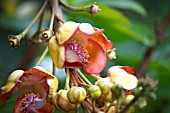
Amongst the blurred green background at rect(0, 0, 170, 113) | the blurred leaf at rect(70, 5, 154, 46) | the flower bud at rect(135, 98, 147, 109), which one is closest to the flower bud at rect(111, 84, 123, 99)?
the flower bud at rect(135, 98, 147, 109)

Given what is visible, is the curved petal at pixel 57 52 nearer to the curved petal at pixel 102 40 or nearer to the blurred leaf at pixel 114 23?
the curved petal at pixel 102 40

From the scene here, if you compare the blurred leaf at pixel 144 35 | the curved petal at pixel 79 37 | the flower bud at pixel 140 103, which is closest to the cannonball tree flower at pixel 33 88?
the curved petal at pixel 79 37

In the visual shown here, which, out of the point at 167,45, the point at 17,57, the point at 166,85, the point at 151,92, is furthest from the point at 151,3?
the point at 151,92

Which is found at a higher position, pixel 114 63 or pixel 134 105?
pixel 134 105

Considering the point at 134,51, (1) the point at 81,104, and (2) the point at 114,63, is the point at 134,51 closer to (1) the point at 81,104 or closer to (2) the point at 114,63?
(2) the point at 114,63

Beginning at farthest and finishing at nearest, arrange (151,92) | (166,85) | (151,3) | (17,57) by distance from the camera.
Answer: (151,3), (17,57), (166,85), (151,92)

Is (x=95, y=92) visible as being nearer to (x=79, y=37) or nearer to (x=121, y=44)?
(x=79, y=37)
